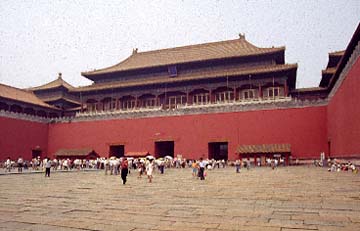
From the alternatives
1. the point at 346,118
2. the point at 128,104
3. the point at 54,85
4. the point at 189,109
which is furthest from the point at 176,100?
the point at 346,118

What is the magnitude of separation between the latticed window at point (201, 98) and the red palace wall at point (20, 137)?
1626 cm

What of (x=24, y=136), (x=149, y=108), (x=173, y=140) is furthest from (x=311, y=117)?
(x=24, y=136)

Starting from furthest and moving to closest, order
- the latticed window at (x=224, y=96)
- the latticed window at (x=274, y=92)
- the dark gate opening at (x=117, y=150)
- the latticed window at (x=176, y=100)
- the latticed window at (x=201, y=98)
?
the dark gate opening at (x=117, y=150) → the latticed window at (x=176, y=100) → the latticed window at (x=201, y=98) → the latticed window at (x=224, y=96) → the latticed window at (x=274, y=92)

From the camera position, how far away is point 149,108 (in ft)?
105

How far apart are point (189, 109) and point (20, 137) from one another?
53.5 ft

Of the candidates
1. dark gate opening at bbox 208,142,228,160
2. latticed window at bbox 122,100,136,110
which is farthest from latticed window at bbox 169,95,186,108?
dark gate opening at bbox 208,142,228,160

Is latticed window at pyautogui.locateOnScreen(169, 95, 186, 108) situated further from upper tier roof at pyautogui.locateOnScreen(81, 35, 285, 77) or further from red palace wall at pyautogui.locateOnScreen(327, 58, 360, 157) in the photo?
red palace wall at pyautogui.locateOnScreen(327, 58, 360, 157)

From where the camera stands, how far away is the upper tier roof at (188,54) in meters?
31.1

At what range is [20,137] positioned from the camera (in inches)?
1230

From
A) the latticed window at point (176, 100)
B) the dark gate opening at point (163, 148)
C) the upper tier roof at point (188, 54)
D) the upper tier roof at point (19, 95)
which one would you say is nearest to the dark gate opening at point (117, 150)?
the dark gate opening at point (163, 148)

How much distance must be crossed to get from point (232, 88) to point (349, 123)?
12464mm

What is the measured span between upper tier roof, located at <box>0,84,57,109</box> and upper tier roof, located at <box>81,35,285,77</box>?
562 centimetres

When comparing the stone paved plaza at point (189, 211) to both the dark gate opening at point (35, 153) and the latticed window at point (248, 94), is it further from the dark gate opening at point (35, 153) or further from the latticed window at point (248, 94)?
the dark gate opening at point (35, 153)

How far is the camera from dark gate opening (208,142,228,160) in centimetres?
2891
